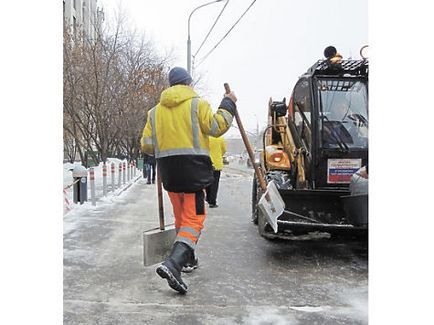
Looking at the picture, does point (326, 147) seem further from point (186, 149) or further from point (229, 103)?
point (186, 149)

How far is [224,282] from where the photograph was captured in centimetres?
434

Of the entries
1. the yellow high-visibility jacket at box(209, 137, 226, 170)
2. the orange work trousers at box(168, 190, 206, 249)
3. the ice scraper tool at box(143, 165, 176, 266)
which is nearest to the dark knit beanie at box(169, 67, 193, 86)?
the ice scraper tool at box(143, 165, 176, 266)

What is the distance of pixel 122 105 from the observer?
2016 cm

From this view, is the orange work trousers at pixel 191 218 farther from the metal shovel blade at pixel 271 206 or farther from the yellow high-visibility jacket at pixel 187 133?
the metal shovel blade at pixel 271 206

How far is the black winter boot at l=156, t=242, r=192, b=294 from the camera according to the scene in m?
3.81

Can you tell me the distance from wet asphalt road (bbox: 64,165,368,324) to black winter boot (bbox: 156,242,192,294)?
12cm

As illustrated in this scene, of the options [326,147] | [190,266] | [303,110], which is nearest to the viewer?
[190,266]

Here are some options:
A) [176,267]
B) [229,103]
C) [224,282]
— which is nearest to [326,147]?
[229,103]

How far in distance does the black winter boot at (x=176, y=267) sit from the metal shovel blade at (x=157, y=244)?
1.21ft

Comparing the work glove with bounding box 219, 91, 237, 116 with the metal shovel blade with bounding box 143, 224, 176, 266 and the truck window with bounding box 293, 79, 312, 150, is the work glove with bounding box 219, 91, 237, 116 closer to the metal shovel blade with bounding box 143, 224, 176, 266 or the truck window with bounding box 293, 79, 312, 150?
the metal shovel blade with bounding box 143, 224, 176, 266

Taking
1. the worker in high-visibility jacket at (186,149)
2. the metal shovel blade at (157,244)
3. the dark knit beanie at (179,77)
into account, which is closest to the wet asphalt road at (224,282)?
the metal shovel blade at (157,244)

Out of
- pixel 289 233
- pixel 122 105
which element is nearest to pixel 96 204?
pixel 289 233

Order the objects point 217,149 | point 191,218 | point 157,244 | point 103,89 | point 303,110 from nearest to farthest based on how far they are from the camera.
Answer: point 191,218, point 157,244, point 303,110, point 217,149, point 103,89

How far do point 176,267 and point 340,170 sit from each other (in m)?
2.57
